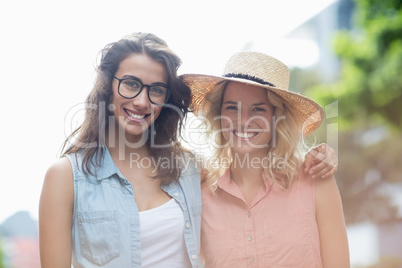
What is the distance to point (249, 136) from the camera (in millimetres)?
2250

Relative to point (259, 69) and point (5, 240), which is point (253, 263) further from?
point (5, 240)

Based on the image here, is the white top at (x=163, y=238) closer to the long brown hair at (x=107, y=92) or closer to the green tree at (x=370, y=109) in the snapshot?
the long brown hair at (x=107, y=92)

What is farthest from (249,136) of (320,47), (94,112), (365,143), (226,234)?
(320,47)

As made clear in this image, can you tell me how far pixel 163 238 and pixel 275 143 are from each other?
79 centimetres

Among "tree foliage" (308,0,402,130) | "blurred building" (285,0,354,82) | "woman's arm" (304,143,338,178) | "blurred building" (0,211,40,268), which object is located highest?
"blurred building" (285,0,354,82)

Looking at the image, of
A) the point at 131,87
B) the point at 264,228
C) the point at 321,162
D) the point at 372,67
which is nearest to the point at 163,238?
the point at 264,228

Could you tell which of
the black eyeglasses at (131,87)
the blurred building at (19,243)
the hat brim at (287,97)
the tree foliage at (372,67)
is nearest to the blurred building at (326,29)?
the tree foliage at (372,67)

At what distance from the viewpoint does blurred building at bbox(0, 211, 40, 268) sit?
7113mm

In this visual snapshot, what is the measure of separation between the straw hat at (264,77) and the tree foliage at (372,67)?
724 cm

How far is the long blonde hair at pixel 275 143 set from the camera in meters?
2.24

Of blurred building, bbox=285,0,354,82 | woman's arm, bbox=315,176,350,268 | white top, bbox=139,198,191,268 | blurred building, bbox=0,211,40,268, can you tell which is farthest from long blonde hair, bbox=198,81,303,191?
blurred building, bbox=285,0,354,82

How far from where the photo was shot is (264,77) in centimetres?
222

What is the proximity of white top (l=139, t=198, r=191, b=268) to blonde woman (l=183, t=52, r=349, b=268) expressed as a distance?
0.16 metres

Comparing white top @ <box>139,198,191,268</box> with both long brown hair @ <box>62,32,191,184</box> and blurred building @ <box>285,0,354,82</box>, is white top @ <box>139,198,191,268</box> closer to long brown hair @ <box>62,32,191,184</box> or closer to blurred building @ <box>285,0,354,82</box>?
long brown hair @ <box>62,32,191,184</box>
